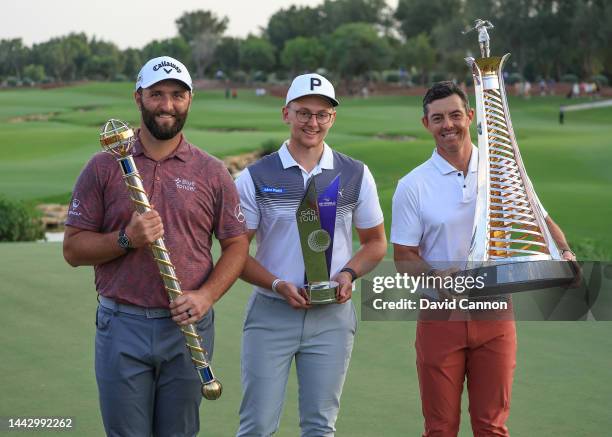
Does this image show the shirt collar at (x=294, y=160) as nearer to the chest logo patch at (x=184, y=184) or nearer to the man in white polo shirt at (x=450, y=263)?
the man in white polo shirt at (x=450, y=263)

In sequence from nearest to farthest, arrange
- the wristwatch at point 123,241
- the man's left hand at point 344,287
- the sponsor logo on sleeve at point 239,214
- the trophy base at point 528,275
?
the trophy base at point 528,275 < the wristwatch at point 123,241 < the sponsor logo on sleeve at point 239,214 < the man's left hand at point 344,287

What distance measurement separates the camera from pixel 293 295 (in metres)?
4.59

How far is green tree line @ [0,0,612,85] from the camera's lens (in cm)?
7419

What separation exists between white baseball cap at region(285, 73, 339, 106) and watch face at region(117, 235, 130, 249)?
1.11 m

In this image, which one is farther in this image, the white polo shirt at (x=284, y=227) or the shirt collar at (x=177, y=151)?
the white polo shirt at (x=284, y=227)

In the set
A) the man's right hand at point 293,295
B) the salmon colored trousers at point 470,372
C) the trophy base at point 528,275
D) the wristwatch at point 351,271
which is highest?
the trophy base at point 528,275

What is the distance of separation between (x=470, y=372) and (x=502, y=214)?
1.00 m

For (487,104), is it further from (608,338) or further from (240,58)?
(240,58)

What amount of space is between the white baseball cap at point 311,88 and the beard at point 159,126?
2.09 feet

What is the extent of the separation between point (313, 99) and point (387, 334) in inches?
143

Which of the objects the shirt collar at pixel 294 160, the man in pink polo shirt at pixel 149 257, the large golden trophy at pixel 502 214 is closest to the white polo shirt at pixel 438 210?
the shirt collar at pixel 294 160

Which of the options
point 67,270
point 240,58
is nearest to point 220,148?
point 67,270

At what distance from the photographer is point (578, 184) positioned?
73.1 ft

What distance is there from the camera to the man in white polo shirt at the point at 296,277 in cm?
466
